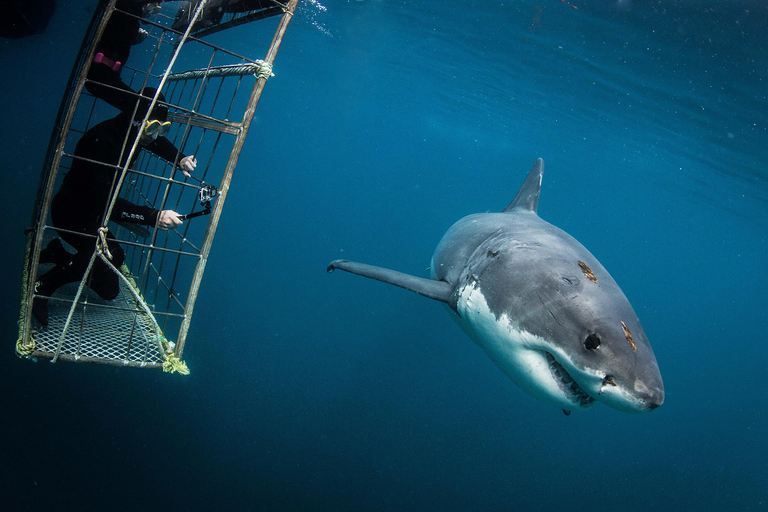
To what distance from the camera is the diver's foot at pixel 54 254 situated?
13.4ft

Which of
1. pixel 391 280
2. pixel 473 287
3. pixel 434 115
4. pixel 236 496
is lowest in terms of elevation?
pixel 236 496

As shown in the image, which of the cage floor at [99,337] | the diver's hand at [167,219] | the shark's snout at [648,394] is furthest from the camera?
the diver's hand at [167,219]

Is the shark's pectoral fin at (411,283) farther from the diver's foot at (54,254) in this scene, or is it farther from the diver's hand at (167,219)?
the diver's foot at (54,254)

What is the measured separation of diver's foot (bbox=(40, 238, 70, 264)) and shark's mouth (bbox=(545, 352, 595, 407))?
4975 millimetres

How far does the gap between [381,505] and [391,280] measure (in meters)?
8.90

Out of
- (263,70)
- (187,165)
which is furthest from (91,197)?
(263,70)

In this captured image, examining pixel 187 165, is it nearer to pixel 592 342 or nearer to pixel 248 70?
pixel 248 70

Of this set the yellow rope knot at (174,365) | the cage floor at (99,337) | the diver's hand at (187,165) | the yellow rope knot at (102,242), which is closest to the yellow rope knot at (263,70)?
the diver's hand at (187,165)

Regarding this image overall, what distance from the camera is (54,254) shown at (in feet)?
13.5

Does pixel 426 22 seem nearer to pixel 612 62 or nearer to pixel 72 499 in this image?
pixel 612 62

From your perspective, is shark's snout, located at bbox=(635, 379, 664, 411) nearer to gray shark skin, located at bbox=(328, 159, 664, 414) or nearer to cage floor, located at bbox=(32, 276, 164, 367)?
gray shark skin, located at bbox=(328, 159, 664, 414)

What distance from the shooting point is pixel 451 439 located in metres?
12.1

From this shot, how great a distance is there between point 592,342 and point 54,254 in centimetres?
521

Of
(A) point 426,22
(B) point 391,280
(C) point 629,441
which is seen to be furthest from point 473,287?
(C) point 629,441
